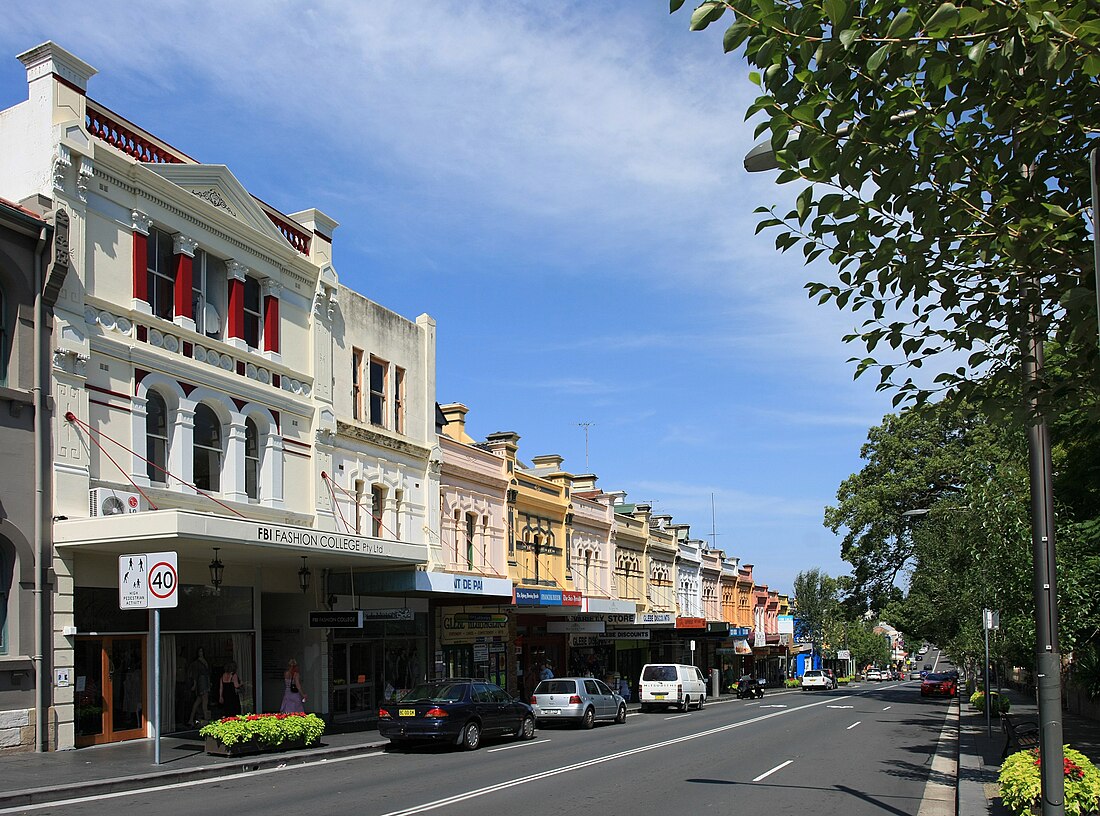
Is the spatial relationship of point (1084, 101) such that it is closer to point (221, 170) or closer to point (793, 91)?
point (793, 91)

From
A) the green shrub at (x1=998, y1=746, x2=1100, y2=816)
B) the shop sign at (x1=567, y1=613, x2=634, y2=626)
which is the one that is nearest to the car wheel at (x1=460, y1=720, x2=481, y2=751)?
the green shrub at (x1=998, y1=746, x2=1100, y2=816)

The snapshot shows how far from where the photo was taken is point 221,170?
78.2ft

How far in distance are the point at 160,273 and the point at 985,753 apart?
18.9 m

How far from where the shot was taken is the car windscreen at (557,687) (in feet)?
94.1

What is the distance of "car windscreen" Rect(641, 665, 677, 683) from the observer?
3853 cm

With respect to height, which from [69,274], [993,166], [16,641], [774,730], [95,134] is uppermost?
[95,134]

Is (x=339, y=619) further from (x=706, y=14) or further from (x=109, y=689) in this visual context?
(x=706, y=14)

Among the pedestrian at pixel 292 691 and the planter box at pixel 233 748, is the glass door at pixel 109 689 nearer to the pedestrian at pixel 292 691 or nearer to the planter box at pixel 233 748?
the planter box at pixel 233 748

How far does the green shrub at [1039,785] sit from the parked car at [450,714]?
11500 millimetres

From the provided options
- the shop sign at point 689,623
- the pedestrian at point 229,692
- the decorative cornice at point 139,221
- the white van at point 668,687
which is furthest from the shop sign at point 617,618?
the decorative cornice at point 139,221

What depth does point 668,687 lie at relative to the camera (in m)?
38.2

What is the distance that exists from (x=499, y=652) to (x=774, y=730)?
432 inches

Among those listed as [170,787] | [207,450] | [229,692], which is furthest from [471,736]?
[207,450]

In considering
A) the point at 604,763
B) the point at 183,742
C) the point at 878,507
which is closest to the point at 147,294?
the point at 183,742
